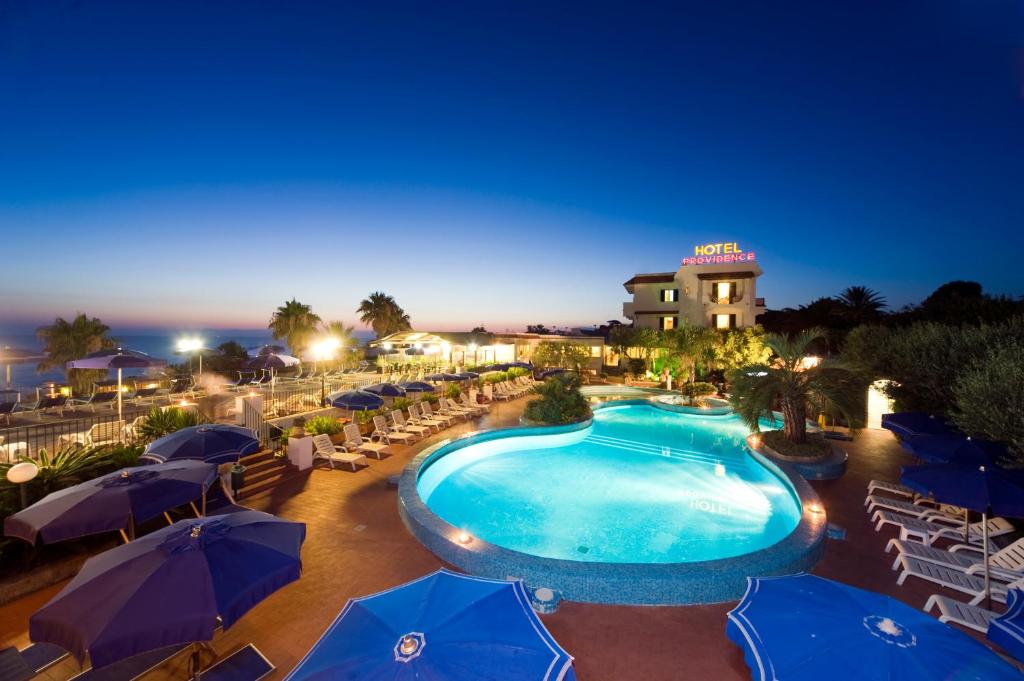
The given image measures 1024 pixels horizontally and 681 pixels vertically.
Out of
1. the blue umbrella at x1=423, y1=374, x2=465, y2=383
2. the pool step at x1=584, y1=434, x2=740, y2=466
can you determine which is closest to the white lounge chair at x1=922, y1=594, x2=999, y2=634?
the pool step at x1=584, y1=434, x2=740, y2=466

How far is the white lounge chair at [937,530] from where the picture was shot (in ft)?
22.6

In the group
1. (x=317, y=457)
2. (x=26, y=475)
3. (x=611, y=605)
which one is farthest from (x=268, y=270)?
(x=611, y=605)

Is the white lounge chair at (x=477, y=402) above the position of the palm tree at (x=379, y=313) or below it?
below

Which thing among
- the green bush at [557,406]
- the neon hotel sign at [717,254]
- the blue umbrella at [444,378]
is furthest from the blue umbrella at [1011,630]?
the neon hotel sign at [717,254]

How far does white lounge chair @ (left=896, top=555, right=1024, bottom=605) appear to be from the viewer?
5.35 metres

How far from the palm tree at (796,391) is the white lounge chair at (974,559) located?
5.27 m

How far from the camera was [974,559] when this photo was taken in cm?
601

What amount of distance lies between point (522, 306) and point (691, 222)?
44638 millimetres

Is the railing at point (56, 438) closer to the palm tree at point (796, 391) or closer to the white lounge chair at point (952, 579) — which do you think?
the white lounge chair at point (952, 579)

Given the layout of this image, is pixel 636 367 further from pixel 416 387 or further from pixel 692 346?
pixel 416 387

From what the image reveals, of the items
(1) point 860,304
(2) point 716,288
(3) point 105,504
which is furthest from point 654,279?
(3) point 105,504

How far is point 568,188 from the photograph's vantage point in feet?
112

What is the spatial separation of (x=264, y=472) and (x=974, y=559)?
1306 centimetres

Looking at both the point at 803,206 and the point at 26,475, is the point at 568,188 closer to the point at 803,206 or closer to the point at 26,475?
the point at 803,206
